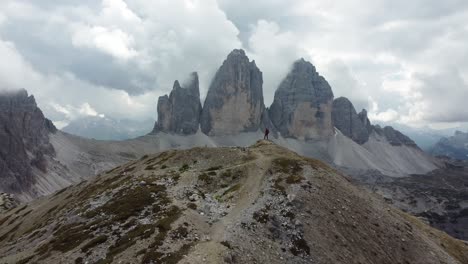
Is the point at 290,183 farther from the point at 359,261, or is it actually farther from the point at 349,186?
the point at 359,261

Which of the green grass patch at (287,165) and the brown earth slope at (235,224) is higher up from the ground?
the green grass patch at (287,165)

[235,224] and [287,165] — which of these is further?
[287,165]

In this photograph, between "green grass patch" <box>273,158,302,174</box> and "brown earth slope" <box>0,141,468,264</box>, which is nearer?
"brown earth slope" <box>0,141,468,264</box>

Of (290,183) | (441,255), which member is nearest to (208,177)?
(290,183)

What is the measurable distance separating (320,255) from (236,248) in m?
11.1

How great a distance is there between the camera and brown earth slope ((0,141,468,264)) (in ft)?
146

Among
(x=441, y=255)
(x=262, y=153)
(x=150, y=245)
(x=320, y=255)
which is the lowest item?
(x=441, y=255)

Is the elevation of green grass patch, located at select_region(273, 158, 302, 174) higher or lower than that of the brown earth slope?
higher

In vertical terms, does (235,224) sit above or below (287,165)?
below

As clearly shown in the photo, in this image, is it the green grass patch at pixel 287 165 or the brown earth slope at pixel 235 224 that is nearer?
the brown earth slope at pixel 235 224

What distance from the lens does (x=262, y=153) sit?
77.8m

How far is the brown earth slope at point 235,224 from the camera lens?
4456 cm

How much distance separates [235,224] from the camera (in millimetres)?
48969

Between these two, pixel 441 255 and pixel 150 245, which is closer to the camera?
pixel 150 245
